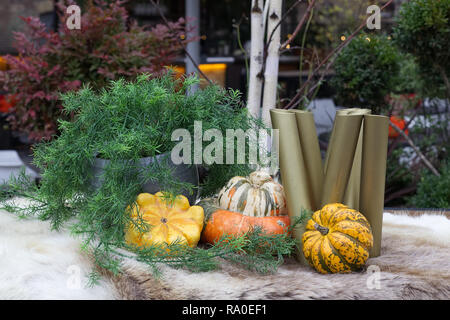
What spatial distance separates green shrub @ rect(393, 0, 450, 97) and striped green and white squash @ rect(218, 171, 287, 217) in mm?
1643

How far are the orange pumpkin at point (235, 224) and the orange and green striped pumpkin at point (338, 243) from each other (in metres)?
0.09

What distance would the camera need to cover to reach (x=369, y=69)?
2.99 meters

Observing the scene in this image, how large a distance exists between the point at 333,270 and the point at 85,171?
0.61 meters

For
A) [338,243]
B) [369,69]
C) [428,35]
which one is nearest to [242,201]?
[338,243]

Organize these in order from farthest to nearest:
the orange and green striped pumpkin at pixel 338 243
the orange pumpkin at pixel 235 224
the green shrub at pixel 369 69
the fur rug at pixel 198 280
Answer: the green shrub at pixel 369 69, the orange pumpkin at pixel 235 224, the orange and green striped pumpkin at pixel 338 243, the fur rug at pixel 198 280

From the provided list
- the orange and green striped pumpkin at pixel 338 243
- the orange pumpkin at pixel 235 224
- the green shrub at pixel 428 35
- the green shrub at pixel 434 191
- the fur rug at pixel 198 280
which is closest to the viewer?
the fur rug at pixel 198 280

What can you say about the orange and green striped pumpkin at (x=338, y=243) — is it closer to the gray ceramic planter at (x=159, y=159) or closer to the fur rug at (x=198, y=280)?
the fur rug at (x=198, y=280)

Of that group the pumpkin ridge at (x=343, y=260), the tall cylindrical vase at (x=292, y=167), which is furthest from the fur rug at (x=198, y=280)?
the tall cylindrical vase at (x=292, y=167)

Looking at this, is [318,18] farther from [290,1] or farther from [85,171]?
[85,171]

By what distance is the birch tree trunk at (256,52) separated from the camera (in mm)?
1745

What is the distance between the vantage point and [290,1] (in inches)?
93.8

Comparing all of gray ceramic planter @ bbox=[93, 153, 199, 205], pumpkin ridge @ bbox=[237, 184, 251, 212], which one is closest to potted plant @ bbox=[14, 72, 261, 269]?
gray ceramic planter @ bbox=[93, 153, 199, 205]

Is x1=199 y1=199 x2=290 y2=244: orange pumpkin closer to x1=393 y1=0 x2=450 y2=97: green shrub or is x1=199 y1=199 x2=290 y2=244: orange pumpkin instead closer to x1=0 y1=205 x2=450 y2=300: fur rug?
x1=0 y1=205 x2=450 y2=300: fur rug
